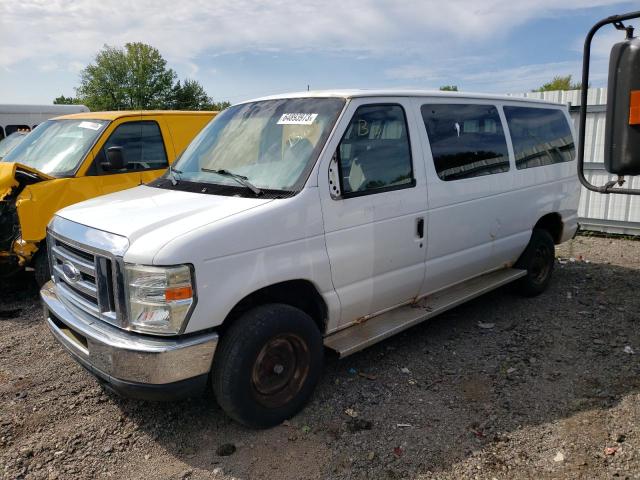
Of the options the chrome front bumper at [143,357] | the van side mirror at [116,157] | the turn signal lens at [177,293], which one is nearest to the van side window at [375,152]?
the turn signal lens at [177,293]

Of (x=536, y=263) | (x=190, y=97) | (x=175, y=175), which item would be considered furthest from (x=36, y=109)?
(x=190, y=97)

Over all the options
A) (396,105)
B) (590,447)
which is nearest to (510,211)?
(396,105)

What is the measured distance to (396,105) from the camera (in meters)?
3.93

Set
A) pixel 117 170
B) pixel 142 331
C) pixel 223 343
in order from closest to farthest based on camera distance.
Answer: pixel 142 331
pixel 223 343
pixel 117 170

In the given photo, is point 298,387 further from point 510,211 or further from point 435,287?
point 510,211

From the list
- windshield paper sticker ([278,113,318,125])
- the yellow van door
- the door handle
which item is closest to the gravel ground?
the door handle

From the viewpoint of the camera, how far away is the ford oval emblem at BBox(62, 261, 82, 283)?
3240 millimetres

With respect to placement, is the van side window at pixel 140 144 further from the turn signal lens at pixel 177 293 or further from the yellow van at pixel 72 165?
Result: the turn signal lens at pixel 177 293

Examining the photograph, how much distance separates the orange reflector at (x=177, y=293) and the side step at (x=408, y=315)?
120 cm

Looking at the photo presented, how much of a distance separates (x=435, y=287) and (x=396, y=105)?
1565 mm

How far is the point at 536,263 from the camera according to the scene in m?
5.67

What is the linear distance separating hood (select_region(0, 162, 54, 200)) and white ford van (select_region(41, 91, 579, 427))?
213cm

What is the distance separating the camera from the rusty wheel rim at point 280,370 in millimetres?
3201

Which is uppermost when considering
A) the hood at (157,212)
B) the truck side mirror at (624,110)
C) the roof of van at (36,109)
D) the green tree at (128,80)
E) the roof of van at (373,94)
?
the green tree at (128,80)
